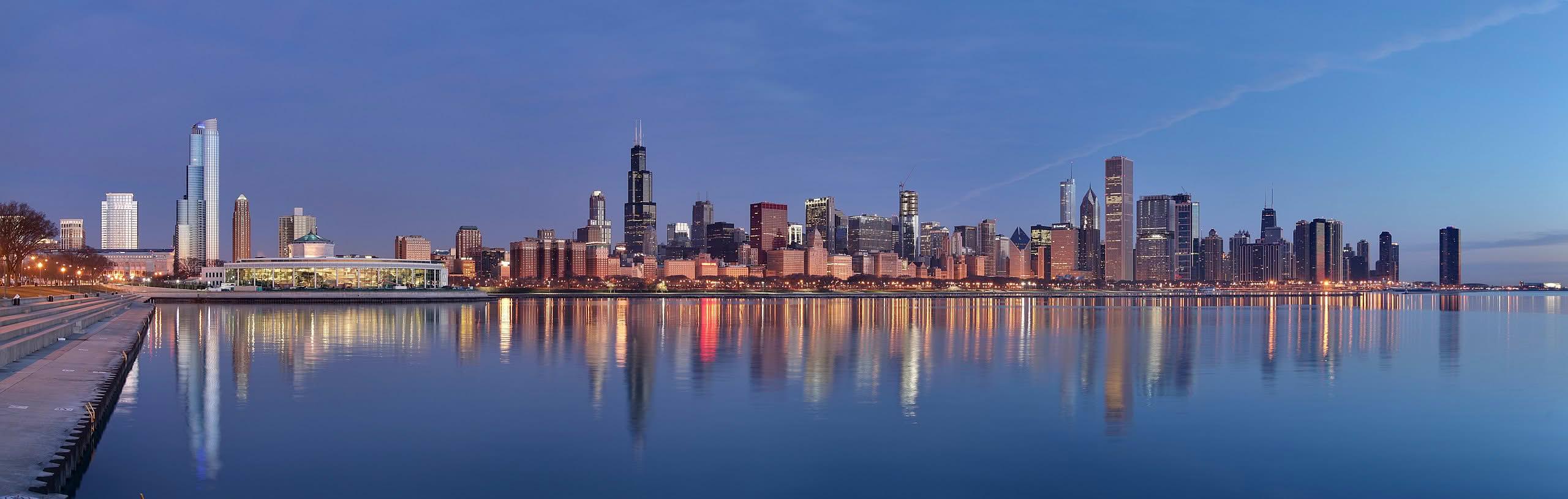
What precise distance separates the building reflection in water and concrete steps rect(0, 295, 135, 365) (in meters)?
2.94

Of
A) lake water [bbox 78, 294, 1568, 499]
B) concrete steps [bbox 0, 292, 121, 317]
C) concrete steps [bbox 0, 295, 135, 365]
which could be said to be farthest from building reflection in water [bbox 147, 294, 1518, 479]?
concrete steps [bbox 0, 292, 121, 317]

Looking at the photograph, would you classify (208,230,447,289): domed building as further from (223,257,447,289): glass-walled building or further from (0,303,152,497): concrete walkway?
(0,303,152,497): concrete walkway

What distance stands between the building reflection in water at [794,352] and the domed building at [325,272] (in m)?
85.0

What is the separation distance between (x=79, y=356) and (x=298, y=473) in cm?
1903

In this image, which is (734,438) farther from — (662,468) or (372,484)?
(372,484)

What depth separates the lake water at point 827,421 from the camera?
1714cm

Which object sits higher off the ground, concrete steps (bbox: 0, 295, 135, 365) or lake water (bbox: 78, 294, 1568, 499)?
concrete steps (bbox: 0, 295, 135, 365)

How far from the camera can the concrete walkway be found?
48.8 ft

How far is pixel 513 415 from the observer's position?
2416cm

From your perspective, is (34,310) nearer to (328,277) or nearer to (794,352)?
(794,352)

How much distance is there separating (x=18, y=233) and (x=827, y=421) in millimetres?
85220

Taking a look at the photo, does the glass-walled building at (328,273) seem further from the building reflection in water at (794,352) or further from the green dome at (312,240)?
the building reflection in water at (794,352)

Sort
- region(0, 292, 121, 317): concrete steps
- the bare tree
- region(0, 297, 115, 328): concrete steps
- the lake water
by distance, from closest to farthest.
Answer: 1. the lake water
2. region(0, 297, 115, 328): concrete steps
3. region(0, 292, 121, 317): concrete steps
4. the bare tree

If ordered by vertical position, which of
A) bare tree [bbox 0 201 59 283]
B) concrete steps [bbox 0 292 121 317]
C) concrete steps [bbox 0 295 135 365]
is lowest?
concrete steps [bbox 0 295 135 365]
